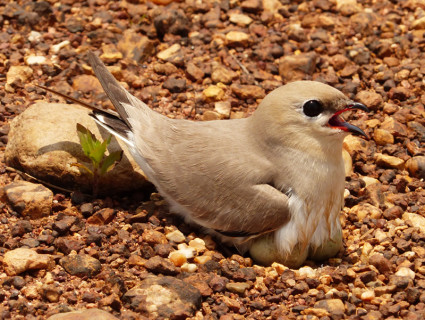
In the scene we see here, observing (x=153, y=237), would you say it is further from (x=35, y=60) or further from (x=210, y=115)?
(x=35, y=60)

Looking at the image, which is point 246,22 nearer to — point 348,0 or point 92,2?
point 348,0

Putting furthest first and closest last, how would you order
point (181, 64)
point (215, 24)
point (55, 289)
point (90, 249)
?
point (215, 24), point (181, 64), point (90, 249), point (55, 289)

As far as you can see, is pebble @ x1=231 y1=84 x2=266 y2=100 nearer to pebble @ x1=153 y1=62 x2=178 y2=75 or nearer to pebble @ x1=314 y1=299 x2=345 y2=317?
pebble @ x1=153 y1=62 x2=178 y2=75

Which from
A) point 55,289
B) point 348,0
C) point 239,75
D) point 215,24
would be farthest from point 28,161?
point 348,0

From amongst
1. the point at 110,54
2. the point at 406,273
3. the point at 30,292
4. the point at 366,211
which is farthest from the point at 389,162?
the point at 30,292

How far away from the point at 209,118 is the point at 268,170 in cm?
174

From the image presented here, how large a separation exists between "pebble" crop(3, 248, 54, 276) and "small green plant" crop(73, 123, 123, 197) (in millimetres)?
1000

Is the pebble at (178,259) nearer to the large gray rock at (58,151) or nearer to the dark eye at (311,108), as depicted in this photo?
the large gray rock at (58,151)

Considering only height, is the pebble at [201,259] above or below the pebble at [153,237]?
below

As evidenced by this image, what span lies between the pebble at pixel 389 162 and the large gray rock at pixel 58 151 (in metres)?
Result: 2.21

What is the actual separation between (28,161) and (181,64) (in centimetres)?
242

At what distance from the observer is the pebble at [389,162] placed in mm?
6355

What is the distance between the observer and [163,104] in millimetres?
7098

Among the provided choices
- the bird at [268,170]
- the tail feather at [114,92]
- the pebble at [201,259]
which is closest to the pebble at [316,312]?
the bird at [268,170]
